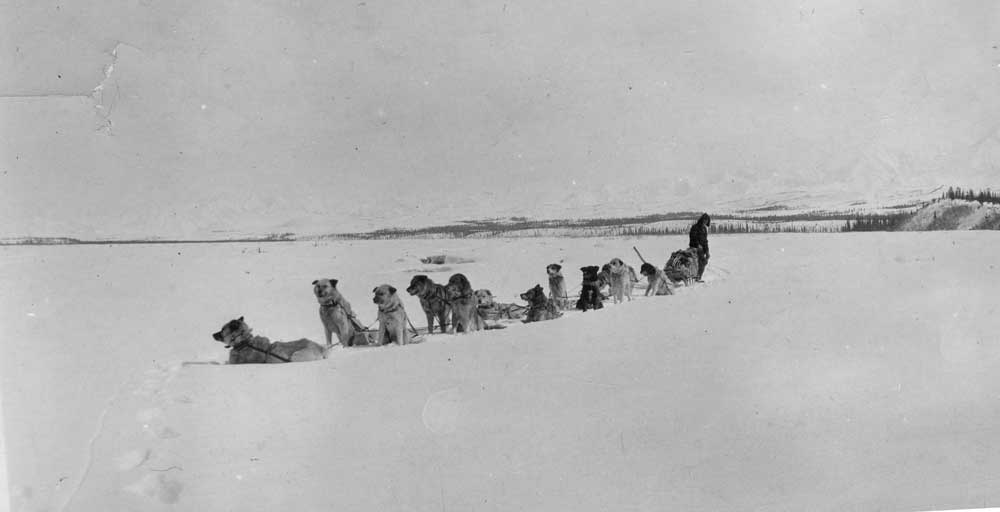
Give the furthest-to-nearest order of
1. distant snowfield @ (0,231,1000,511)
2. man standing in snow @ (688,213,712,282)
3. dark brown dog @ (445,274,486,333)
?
man standing in snow @ (688,213,712,282) < dark brown dog @ (445,274,486,333) < distant snowfield @ (0,231,1000,511)

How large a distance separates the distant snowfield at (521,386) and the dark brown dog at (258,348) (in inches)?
1.1

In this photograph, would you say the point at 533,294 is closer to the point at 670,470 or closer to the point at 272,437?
the point at 670,470

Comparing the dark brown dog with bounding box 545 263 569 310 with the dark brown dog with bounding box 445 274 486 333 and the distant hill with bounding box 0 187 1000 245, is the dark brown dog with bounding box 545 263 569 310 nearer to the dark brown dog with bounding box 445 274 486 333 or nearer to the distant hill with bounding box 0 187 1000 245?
the distant hill with bounding box 0 187 1000 245

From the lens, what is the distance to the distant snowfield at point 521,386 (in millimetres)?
2139

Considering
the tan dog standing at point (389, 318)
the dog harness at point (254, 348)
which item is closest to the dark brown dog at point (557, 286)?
the tan dog standing at point (389, 318)

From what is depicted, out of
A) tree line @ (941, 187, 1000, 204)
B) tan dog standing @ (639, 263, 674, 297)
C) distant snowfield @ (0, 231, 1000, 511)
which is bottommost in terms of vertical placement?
distant snowfield @ (0, 231, 1000, 511)

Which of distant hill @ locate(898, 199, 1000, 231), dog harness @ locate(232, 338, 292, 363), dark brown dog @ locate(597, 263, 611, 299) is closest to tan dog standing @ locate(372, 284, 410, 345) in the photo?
dog harness @ locate(232, 338, 292, 363)

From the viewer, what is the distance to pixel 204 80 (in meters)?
Answer: 2.14

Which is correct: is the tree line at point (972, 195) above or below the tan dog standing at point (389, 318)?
above

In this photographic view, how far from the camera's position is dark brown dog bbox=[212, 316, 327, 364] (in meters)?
2.16

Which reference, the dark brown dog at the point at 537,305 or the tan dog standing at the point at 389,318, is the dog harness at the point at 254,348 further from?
the dark brown dog at the point at 537,305

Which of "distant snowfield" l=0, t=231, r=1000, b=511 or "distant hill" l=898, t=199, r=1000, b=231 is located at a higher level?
"distant hill" l=898, t=199, r=1000, b=231

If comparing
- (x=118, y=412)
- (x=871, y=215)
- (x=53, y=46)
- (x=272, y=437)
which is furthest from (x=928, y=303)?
(x=53, y=46)

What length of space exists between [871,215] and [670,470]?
1.07 metres
